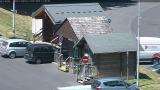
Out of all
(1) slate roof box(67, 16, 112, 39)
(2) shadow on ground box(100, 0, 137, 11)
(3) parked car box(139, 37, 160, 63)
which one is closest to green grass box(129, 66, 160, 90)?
(3) parked car box(139, 37, 160, 63)

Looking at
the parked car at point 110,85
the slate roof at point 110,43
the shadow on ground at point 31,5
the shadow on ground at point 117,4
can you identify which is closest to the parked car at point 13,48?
the slate roof at point 110,43

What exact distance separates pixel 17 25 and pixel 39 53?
775 inches

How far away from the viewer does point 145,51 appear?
53062mm

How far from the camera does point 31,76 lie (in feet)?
153

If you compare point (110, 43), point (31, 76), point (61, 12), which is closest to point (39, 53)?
point (31, 76)

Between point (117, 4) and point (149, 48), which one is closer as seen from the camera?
point (149, 48)

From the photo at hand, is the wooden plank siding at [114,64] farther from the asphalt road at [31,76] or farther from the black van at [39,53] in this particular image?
the black van at [39,53]

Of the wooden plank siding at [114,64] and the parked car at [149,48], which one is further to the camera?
the parked car at [149,48]

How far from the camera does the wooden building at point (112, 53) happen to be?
45.5m

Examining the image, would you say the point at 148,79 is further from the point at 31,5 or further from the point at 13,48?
the point at 31,5

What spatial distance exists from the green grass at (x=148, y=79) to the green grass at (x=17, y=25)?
1937 cm

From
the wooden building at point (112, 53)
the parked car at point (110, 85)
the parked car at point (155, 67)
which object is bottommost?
the parked car at point (110, 85)

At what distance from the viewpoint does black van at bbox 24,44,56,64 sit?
51.6 metres

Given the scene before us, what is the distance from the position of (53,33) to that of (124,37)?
12171mm
